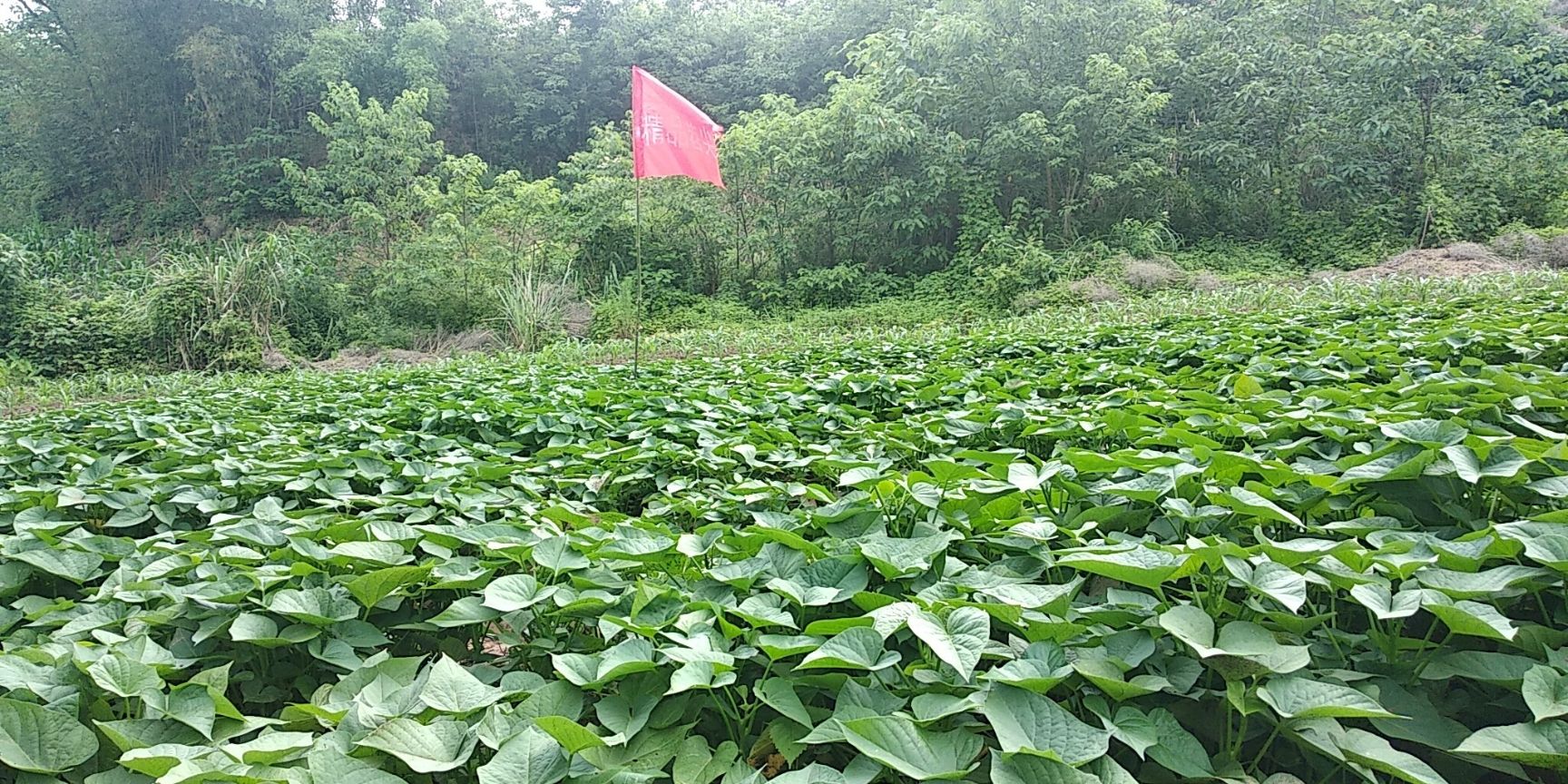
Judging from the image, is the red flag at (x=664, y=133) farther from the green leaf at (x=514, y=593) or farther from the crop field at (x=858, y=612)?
the green leaf at (x=514, y=593)

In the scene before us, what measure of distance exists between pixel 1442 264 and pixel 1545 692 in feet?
31.1

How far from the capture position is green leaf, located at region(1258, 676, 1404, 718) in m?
0.69

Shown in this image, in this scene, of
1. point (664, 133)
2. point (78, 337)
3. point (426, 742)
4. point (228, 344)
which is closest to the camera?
point (426, 742)

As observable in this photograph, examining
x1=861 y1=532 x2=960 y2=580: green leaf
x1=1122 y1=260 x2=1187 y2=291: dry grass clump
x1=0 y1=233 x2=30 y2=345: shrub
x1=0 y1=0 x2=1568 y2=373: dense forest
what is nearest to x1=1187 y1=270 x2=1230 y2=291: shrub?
x1=1122 y1=260 x2=1187 y2=291: dry grass clump

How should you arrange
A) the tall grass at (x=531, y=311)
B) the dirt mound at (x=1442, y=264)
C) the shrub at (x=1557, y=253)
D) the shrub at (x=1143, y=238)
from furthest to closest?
the shrub at (x=1143, y=238)
the tall grass at (x=531, y=311)
the shrub at (x=1557, y=253)
the dirt mound at (x=1442, y=264)

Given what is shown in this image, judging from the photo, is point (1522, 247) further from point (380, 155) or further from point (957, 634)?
point (380, 155)

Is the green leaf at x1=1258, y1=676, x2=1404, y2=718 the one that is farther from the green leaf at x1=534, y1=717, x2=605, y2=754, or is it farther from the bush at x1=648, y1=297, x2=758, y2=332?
the bush at x1=648, y1=297, x2=758, y2=332

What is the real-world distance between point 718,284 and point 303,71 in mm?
12795

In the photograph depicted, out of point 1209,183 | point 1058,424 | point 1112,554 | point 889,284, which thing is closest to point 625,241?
point 889,284

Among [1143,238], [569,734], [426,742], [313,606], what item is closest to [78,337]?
[313,606]

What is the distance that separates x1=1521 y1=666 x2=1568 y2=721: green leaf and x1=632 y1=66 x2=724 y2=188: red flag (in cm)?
435

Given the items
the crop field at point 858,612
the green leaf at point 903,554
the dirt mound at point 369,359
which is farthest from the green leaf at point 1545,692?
the dirt mound at point 369,359

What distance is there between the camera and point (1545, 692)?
687mm

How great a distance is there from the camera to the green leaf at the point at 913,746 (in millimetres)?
686
